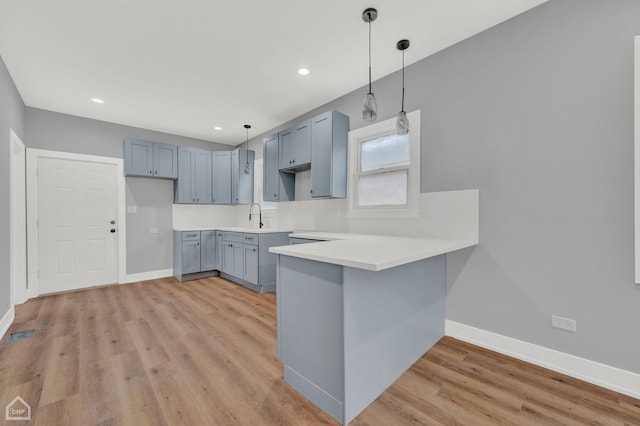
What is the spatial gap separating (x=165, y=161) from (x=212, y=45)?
2.89 meters

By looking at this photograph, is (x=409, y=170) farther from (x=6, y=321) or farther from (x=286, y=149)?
(x=6, y=321)

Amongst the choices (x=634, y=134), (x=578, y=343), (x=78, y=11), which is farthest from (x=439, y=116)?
(x=78, y=11)

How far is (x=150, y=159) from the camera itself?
15.2ft

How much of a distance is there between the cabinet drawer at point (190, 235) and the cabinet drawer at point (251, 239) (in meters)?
1.10

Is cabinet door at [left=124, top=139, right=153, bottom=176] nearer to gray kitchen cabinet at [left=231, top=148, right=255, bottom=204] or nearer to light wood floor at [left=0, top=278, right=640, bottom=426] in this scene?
gray kitchen cabinet at [left=231, top=148, right=255, bottom=204]

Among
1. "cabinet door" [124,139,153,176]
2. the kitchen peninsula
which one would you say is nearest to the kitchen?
the kitchen peninsula

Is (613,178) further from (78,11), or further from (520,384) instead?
(78,11)

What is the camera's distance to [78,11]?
208 cm

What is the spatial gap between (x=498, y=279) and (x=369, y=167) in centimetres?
178

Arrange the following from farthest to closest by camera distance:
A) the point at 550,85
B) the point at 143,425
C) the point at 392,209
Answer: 1. the point at 392,209
2. the point at 550,85
3. the point at 143,425

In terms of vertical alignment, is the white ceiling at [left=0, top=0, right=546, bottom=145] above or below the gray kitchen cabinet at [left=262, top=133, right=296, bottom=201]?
above

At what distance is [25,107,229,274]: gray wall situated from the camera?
3955 millimetres

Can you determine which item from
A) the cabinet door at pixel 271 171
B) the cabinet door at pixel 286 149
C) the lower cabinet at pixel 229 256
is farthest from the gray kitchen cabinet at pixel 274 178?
the lower cabinet at pixel 229 256

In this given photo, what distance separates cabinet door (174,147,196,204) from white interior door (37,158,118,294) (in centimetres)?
94
